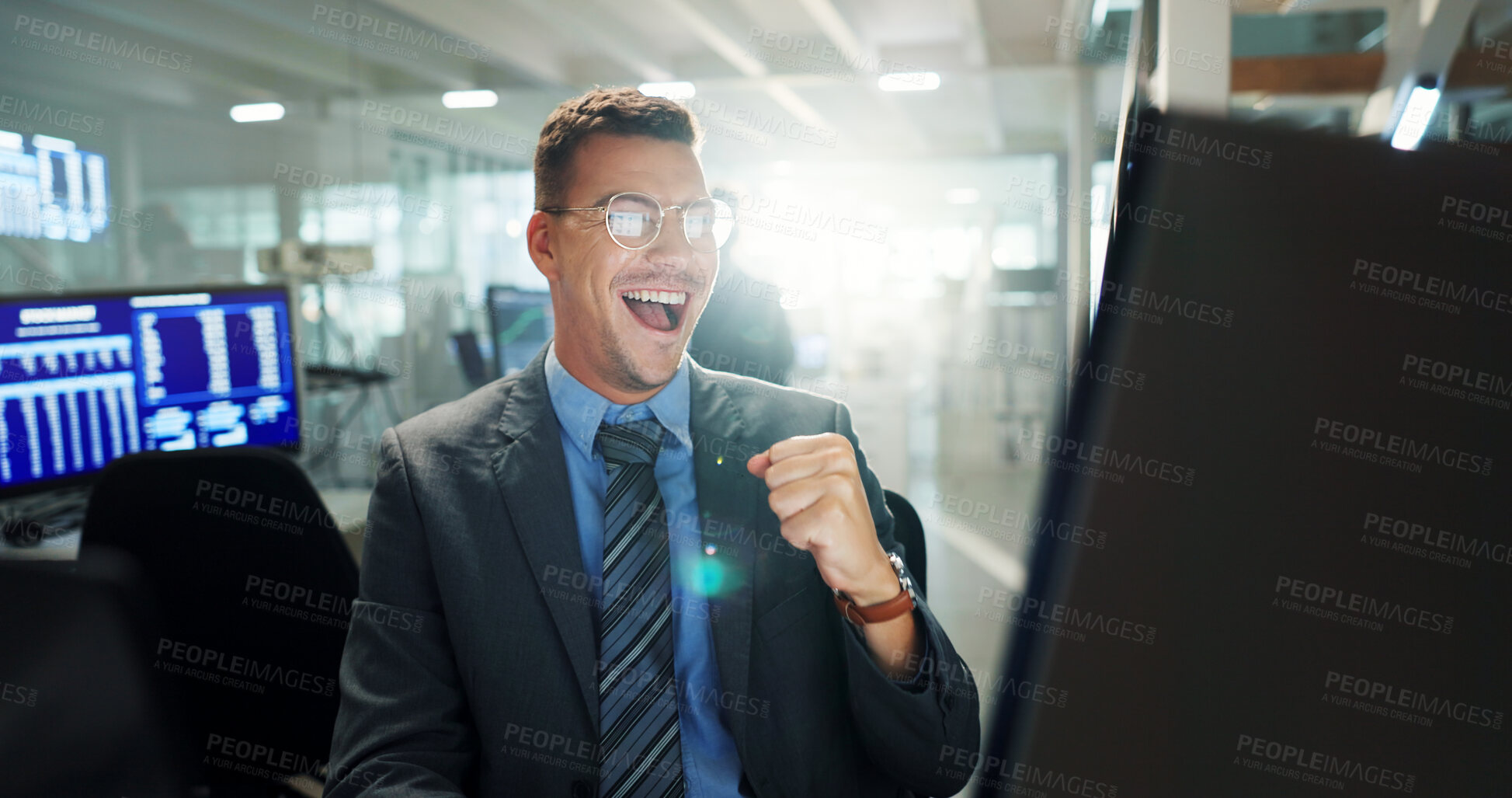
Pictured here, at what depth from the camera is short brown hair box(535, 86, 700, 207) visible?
3.79 ft

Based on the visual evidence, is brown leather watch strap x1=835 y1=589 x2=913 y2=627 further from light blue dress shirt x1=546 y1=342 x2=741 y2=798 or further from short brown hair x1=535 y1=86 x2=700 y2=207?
short brown hair x1=535 y1=86 x2=700 y2=207

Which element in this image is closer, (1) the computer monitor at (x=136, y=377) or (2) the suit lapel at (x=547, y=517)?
A: (2) the suit lapel at (x=547, y=517)

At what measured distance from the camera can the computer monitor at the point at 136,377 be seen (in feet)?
6.91

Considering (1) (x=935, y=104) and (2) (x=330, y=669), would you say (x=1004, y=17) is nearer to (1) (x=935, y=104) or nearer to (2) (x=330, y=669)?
(1) (x=935, y=104)

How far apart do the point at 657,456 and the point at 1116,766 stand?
3.03 ft

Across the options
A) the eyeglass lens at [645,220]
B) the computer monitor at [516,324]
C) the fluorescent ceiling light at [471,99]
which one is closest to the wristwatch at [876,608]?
the eyeglass lens at [645,220]

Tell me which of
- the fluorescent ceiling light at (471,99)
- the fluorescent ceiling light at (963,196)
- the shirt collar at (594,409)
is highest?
the fluorescent ceiling light at (471,99)

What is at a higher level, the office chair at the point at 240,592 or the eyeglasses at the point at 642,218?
the eyeglasses at the point at 642,218

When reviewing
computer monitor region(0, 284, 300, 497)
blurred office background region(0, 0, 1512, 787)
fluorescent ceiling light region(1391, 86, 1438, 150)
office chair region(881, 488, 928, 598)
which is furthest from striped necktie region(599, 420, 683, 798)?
computer monitor region(0, 284, 300, 497)

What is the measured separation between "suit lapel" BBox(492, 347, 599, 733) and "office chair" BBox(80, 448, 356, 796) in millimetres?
538

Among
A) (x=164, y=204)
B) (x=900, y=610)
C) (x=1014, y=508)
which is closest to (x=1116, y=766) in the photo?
(x=900, y=610)

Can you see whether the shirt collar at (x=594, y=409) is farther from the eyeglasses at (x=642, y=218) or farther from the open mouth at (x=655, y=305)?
the eyeglasses at (x=642, y=218)

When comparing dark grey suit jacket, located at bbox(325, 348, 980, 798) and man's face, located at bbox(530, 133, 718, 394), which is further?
man's face, located at bbox(530, 133, 718, 394)

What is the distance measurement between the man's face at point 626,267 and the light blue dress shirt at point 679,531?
38mm
